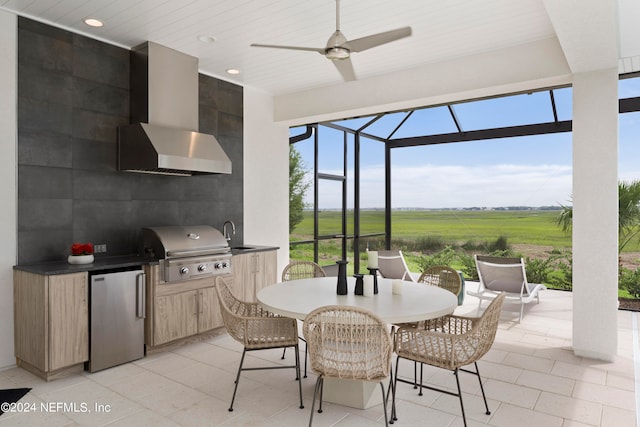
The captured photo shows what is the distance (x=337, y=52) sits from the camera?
263 cm

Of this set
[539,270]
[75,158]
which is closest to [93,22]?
[75,158]

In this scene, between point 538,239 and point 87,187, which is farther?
point 538,239

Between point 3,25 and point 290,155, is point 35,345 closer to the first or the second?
point 3,25

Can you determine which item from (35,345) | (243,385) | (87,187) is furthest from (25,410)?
(87,187)

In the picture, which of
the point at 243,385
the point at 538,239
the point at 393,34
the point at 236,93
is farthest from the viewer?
the point at 538,239

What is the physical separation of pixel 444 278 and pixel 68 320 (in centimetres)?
305

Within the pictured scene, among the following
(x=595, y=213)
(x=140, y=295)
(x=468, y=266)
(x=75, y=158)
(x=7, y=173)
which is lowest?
(x=468, y=266)

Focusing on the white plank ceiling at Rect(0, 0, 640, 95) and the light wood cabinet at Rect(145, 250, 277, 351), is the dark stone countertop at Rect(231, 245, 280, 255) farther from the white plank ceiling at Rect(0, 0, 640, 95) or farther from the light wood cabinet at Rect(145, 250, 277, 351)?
the white plank ceiling at Rect(0, 0, 640, 95)

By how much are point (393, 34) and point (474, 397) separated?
2.47 meters

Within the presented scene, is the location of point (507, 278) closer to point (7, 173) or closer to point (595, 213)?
point (595, 213)

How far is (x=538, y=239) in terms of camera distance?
7.66 meters

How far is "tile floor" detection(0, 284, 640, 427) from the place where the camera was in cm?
256

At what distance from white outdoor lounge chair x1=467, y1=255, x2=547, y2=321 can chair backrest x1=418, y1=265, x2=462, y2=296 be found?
5.57ft

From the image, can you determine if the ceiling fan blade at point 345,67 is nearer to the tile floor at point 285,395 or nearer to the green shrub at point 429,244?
the tile floor at point 285,395
